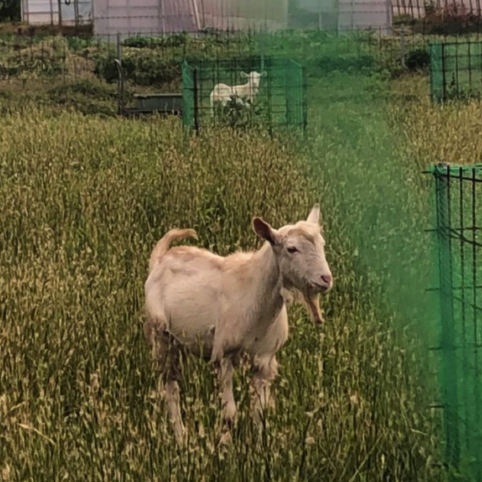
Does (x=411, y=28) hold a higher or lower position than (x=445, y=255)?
higher

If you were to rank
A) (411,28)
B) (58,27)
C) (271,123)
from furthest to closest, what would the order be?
1. (58,27)
2. (411,28)
3. (271,123)

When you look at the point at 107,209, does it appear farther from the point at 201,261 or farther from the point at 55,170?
the point at 201,261

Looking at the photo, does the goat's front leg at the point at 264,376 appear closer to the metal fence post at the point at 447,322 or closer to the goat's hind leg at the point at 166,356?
the goat's hind leg at the point at 166,356

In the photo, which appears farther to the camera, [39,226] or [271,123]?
[271,123]

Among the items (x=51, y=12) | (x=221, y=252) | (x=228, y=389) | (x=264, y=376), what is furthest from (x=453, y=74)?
(x=51, y=12)

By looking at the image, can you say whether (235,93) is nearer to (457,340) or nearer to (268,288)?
(268,288)

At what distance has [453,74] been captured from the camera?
1772 centimetres

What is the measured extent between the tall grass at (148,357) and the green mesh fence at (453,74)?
7.97 m

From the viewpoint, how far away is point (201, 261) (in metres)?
4.56

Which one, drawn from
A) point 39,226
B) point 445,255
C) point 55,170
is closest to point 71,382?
point 445,255

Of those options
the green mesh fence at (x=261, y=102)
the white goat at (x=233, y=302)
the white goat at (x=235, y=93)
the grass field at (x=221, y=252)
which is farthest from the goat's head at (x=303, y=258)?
the white goat at (x=235, y=93)

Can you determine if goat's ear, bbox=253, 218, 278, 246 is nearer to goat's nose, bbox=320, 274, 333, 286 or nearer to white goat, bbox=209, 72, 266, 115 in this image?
goat's nose, bbox=320, 274, 333, 286

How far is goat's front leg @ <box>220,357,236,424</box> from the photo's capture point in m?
3.95

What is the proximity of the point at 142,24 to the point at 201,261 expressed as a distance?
21.0m
